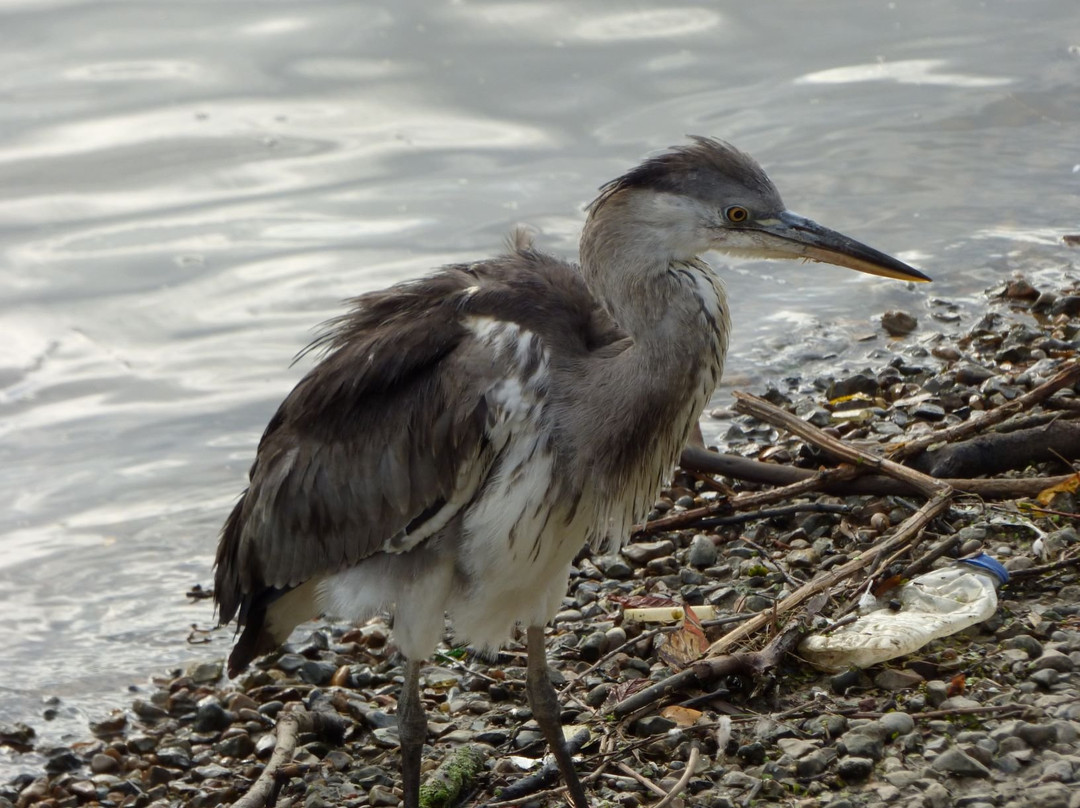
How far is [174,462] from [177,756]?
9.75 feet

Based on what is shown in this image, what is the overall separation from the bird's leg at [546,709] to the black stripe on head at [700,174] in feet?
5.13

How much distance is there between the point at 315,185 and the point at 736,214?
7045mm

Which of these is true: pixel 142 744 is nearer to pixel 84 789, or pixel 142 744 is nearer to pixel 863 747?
pixel 84 789

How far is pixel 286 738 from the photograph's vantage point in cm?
552

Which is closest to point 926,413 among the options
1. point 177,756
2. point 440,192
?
point 177,756

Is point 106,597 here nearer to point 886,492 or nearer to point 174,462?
point 174,462

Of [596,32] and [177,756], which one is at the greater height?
[596,32]

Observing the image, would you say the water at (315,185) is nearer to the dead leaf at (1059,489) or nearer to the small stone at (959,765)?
the dead leaf at (1059,489)

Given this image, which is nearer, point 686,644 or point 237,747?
point 686,644

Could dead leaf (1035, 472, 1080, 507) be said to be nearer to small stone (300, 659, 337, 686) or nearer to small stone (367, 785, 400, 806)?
small stone (367, 785, 400, 806)

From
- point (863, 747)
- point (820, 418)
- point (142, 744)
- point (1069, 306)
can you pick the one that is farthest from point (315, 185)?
point (863, 747)

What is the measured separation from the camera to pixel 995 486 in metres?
5.45

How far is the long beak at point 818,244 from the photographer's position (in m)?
4.56

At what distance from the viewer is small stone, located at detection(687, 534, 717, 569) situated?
6.00 m
